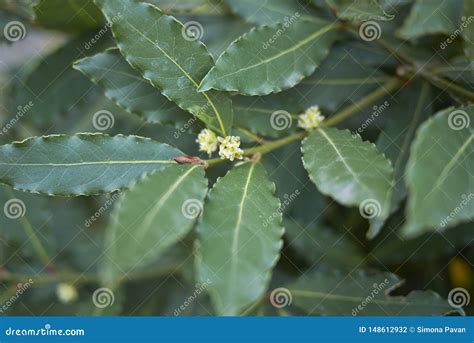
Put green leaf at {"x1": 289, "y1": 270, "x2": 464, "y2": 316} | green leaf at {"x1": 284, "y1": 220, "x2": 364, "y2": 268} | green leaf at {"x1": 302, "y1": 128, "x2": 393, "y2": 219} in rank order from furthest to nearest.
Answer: green leaf at {"x1": 284, "y1": 220, "x2": 364, "y2": 268} → green leaf at {"x1": 289, "y1": 270, "x2": 464, "y2": 316} → green leaf at {"x1": 302, "y1": 128, "x2": 393, "y2": 219}

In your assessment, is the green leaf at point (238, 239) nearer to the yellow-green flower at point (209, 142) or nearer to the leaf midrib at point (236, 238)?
the leaf midrib at point (236, 238)

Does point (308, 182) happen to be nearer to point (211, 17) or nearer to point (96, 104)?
point (211, 17)

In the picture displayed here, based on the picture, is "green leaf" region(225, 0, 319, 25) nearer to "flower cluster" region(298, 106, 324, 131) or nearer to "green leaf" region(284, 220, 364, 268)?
"flower cluster" region(298, 106, 324, 131)

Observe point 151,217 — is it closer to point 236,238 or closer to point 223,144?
point 236,238

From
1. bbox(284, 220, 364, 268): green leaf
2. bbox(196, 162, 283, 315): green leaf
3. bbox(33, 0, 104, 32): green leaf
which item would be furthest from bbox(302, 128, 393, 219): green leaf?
bbox(33, 0, 104, 32): green leaf

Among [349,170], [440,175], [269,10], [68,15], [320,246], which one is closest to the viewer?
[440,175]

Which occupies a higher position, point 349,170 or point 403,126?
point 403,126

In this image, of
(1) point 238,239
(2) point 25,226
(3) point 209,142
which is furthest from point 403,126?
(2) point 25,226
